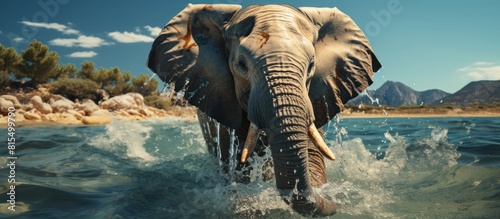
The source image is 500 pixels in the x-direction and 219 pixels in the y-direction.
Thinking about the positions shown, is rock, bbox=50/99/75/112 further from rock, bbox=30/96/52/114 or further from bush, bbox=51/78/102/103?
bush, bbox=51/78/102/103

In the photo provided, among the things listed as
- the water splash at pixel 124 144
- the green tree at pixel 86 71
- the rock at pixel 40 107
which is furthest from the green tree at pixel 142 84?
the water splash at pixel 124 144

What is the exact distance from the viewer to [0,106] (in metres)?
22.7

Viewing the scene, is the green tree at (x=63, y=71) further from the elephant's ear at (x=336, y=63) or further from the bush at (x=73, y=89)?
the elephant's ear at (x=336, y=63)

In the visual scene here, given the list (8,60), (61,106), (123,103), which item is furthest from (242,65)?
(8,60)

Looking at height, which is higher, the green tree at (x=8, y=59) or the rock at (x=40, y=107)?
the green tree at (x=8, y=59)

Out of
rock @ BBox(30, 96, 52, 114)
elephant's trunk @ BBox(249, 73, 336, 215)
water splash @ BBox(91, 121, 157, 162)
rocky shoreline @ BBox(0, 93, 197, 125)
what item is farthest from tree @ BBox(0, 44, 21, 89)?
elephant's trunk @ BBox(249, 73, 336, 215)

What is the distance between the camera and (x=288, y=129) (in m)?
3.33

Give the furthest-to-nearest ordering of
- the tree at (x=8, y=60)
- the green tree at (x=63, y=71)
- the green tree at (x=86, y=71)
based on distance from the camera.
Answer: the green tree at (x=86, y=71), the green tree at (x=63, y=71), the tree at (x=8, y=60)

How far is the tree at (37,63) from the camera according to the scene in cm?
3738

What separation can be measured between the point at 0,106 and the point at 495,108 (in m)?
51.6

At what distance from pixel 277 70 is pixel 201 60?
4.12 ft

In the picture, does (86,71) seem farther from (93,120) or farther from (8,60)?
(93,120)

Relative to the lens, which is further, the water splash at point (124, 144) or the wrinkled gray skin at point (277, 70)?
the water splash at point (124, 144)

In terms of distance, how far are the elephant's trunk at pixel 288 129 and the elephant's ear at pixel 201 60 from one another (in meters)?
0.94
